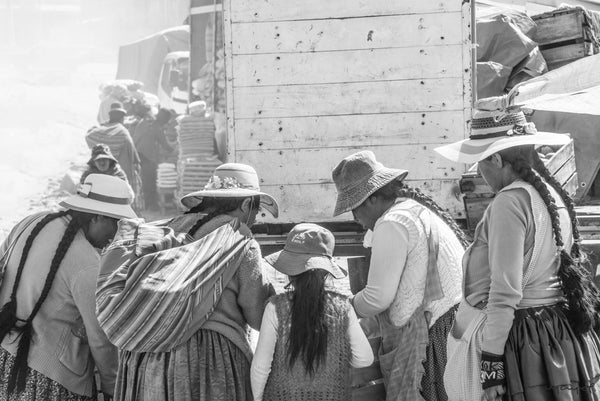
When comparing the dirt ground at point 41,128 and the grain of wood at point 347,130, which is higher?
the dirt ground at point 41,128

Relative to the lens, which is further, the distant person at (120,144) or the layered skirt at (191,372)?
the distant person at (120,144)

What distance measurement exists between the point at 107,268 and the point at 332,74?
2203 millimetres

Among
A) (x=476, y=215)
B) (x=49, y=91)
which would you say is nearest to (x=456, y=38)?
(x=476, y=215)

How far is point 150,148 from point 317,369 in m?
10.2

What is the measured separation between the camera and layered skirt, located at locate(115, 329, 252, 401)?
10.1ft

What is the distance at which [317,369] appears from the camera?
3129mm

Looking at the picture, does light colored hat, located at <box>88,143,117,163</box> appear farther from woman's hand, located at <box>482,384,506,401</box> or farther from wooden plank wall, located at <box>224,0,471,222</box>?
woman's hand, located at <box>482,384,506,401</box>

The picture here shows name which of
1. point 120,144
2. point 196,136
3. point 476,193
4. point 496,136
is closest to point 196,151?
point 196,136

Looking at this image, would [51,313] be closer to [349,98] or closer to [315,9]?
[349,98]

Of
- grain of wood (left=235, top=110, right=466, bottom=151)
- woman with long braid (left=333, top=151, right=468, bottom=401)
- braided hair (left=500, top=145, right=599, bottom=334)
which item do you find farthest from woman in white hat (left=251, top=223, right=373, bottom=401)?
grain of wood (left=235, top=110, right=466, bottom=151)

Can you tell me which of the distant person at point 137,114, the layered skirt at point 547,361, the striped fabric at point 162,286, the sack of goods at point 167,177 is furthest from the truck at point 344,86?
the distant person at point 137,114

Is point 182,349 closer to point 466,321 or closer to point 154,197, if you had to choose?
point 466,321

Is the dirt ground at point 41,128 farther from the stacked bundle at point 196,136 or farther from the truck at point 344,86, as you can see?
the truck at point 344,86

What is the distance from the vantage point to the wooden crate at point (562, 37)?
690 centimetres
